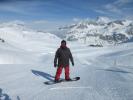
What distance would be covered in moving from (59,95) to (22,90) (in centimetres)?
210

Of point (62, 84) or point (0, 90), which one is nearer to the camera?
point (0, 90)

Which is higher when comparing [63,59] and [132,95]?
[63,59]

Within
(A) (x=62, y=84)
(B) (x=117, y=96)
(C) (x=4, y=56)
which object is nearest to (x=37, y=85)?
(A) (x=62, y=84)

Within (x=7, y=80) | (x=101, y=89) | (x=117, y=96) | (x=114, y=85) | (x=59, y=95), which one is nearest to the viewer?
(x=117, y=96)

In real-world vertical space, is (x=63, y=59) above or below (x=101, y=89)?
above

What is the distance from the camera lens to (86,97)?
9367mm

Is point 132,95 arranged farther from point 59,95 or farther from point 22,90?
point 22,90

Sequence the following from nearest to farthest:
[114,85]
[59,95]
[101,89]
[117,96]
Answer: [117,96] < [59,95] < [101,89] < [114,85]

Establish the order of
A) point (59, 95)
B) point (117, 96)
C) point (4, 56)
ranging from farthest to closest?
point (4, 56) < point (59, 95) < point (117, 96)

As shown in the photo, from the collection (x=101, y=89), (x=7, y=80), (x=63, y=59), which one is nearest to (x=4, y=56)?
(x=7, y=80)

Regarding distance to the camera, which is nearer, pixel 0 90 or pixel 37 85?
pixel 0 90

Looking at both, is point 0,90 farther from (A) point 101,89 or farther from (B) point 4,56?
(B) point 4,56

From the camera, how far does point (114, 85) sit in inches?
456

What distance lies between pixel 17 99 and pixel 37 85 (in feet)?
9.91
